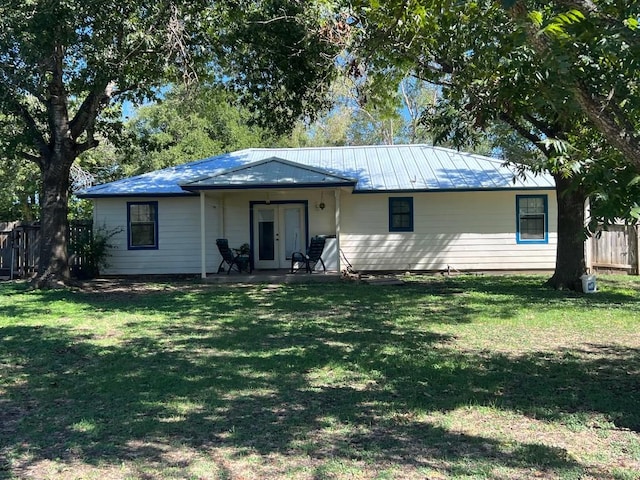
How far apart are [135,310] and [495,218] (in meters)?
11.0

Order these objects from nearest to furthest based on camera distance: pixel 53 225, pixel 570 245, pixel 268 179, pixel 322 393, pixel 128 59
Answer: pixel 322 393
pixel 128 59
pixel 570 245
pixel 53 225
pixel 268 179

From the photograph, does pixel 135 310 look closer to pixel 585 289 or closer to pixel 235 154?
pixel 585 289

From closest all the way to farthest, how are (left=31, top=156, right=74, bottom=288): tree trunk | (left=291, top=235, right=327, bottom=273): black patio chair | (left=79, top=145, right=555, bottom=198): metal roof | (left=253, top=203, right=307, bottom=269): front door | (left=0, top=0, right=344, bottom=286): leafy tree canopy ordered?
(left=0, top=0, right=344, bottom=286): leafy tree canopy, (left=31, top=156, right=74, bottom=288): tree trunk, (left=79, top=145, right=555, bottom=198): metal roof, (left=291, top=235, right=327, bottom=273): black patio chair, (left=253, top=203, right=307, bottom=269): front door

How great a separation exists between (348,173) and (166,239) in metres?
5.94

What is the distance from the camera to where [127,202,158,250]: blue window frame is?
55.5 ft

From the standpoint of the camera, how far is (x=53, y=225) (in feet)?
45.3

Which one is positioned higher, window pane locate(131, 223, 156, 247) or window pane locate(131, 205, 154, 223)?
window pane locate(131, 205, 154, 223)

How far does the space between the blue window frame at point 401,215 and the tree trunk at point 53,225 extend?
353 inches

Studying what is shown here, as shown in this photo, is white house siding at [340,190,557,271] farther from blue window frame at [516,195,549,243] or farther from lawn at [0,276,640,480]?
lawn at [0,276,640,480]

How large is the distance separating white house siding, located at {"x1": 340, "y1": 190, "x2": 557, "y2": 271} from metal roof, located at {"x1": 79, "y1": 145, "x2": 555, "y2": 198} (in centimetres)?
73

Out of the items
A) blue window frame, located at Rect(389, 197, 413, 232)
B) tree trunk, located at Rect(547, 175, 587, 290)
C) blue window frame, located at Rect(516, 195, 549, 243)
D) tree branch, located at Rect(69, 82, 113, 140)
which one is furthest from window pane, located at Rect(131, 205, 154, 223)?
tree trunk, located at Rect(547, 175, 587, 290)

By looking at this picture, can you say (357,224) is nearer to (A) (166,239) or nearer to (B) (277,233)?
(B) (277,233)

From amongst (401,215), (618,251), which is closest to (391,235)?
(401,215)

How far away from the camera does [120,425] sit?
437cm
